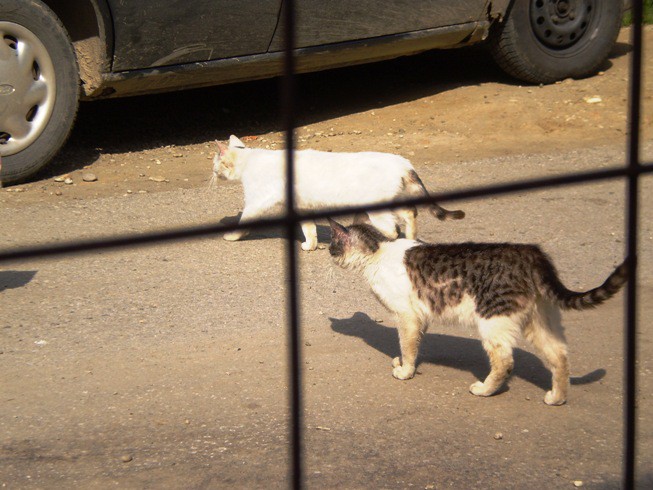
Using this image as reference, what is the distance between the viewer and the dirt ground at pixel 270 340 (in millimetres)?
3803

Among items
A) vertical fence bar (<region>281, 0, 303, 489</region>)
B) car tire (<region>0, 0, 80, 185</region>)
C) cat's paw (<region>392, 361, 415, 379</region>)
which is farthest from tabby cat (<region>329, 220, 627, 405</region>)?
car tire (<region>0, 0, 80, 185</region>)

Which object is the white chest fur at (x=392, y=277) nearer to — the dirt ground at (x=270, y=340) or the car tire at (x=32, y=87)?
the dirt ground at (x=270, y=340)

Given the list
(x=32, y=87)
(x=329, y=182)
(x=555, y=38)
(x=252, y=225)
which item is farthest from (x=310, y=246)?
(x=252, y=225)

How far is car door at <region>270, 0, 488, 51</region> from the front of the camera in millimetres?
7266

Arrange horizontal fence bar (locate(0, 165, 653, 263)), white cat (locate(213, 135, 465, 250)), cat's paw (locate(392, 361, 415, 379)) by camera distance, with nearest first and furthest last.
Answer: horizontal fence bar (locate(0, 165, 653, 263))
cat's paw (locate(392, 361, 415, 379))
white cat (locate(213, 135, 465, 250))

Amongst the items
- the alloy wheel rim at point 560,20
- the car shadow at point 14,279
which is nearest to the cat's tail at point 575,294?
the car shadow at point 14,279

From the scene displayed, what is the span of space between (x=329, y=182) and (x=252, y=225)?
452cm

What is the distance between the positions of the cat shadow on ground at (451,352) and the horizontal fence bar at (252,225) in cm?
284

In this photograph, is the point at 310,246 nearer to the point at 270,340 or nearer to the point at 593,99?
the point at 270,340

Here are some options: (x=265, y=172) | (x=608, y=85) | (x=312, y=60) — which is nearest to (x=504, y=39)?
(x=608, y=85)

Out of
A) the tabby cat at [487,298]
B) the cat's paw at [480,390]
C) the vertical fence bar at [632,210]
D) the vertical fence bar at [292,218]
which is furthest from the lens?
the cat's paw at [480,390]

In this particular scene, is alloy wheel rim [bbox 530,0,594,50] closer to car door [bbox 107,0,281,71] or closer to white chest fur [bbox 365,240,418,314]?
car door [bbox 107,0,281,71]

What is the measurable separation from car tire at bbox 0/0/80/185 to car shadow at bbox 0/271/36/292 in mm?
1314

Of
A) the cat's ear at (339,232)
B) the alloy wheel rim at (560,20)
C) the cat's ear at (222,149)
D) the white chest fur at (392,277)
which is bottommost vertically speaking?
the white chest fur at (392,277)
